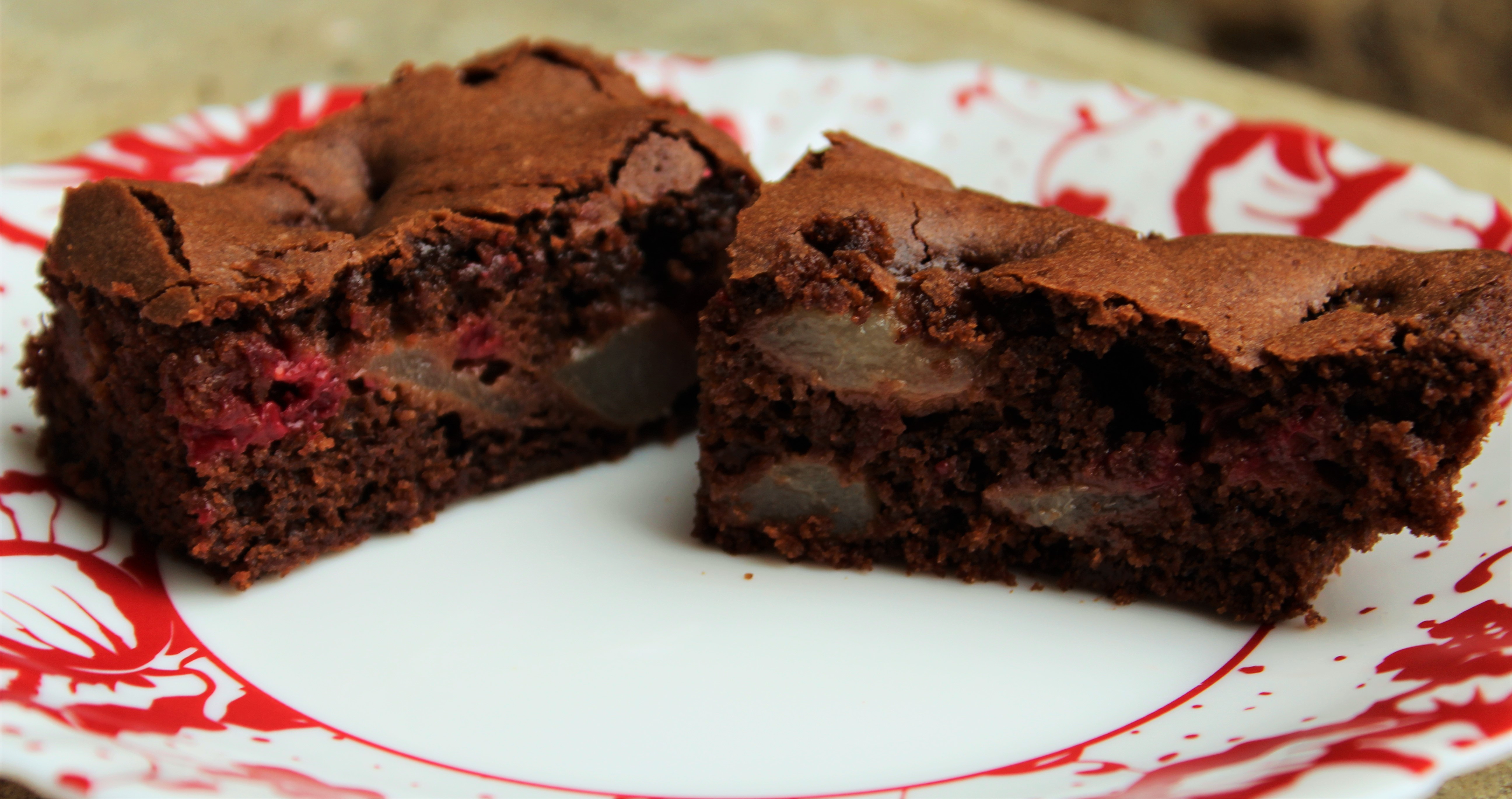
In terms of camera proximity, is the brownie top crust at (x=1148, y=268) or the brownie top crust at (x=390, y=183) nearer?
the brownie top crust at (x=1148, y=268)

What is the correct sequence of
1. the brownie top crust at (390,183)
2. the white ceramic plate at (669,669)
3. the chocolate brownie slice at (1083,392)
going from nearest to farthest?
1. the white ceramic plate at (669,669)
2. the chocolate brownie slice at (1083,392)
3. the brownie top crust at (390,183)

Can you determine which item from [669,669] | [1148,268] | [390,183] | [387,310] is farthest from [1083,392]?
[390,183]

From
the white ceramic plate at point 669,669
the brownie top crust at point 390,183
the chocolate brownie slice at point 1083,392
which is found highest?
the brownie top crust at point 390,183

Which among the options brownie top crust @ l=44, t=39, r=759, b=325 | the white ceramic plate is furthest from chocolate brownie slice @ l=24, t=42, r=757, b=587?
the white ceramic plate

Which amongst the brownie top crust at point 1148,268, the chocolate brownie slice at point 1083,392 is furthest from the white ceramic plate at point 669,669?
the brownie top crust at point 1148,268

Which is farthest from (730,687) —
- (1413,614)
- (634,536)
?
(1413,614)

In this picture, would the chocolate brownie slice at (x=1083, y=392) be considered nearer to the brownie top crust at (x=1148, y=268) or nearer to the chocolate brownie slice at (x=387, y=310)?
the brownie top crust at (x=1148, y=268)

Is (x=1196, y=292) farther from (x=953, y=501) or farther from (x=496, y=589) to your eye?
(x=496, y=589)
